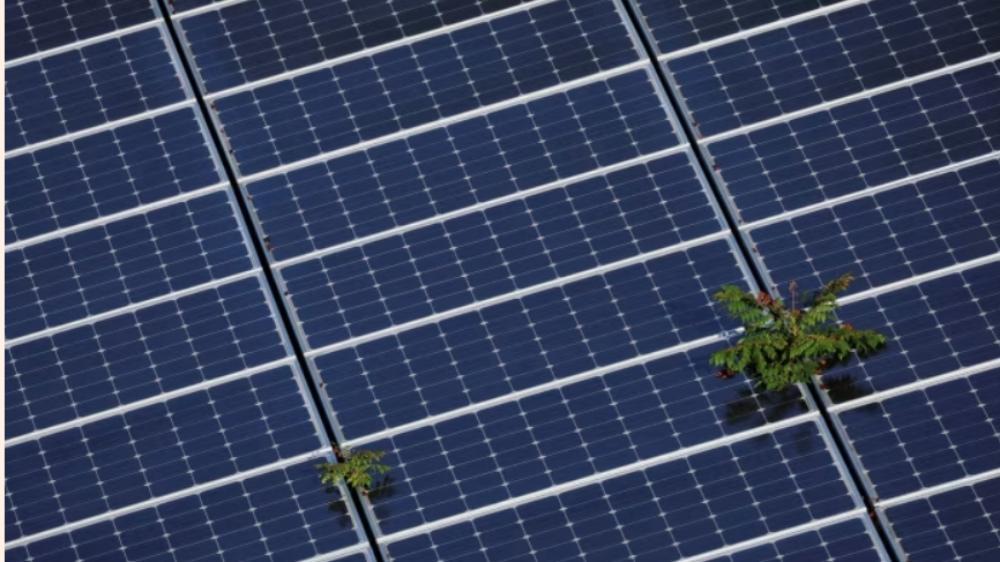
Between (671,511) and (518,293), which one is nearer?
(671,511)

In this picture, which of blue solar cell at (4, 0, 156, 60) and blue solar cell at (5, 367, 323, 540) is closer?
blue solar cell at (5, 367, 323, 540)

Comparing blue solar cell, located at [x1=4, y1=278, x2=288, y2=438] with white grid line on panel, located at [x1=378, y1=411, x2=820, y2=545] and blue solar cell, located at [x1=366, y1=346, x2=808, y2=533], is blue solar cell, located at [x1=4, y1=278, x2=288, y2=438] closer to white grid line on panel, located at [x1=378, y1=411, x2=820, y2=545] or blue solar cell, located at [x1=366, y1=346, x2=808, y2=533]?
blue solar cell, located at [x1=366, y1=346, x2=808, y2=533]

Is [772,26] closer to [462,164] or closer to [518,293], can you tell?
[462,164]

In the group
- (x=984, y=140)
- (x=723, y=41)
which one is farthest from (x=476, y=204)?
(x=984, y=140)

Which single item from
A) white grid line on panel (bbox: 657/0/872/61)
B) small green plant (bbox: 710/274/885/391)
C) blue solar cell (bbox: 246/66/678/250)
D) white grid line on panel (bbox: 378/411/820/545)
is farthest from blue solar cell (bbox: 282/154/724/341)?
white grid line on panel (bbox: 378/411/820/545)

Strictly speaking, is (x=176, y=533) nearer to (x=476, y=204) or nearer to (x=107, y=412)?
(x=107, y=412)

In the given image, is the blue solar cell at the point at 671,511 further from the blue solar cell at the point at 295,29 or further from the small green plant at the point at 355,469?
the blue solar cell at the point at 295,29

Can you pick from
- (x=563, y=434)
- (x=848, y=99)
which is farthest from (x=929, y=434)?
(x=848, y=99)
